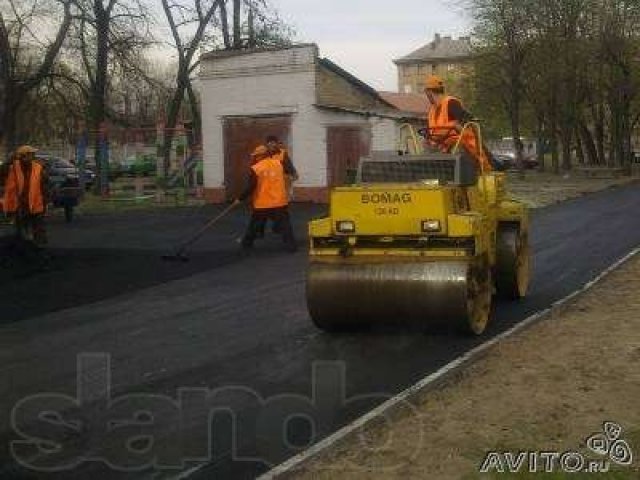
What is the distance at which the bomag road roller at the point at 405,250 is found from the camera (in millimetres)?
7879

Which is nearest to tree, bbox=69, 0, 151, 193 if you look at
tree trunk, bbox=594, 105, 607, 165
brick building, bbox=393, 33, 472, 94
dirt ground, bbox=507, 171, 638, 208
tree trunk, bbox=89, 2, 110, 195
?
tree trunk, bbox=89, 2, 110, 195

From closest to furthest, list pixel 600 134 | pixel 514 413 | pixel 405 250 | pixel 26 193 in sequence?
pixel 514 413, pixel 405 250, pixel 26 193, pixel 600 134

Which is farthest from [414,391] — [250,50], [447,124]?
[250,50]

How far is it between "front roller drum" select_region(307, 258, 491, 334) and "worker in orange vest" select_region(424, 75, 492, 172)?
1.53 metres

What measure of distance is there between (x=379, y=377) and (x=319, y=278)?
154 cm

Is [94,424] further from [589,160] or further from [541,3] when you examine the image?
[589,160]

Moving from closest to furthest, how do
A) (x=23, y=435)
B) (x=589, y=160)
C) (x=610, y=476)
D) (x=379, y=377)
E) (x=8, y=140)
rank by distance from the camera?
(x=610, y=476)
(x=23, y=435)
(x=379, y=377)
(x=8, y=140)
(x=589, y=160)

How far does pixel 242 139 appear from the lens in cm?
2575

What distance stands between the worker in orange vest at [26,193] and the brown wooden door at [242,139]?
12.0 meters

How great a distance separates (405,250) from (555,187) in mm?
26301

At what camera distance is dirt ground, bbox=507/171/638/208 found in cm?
2717

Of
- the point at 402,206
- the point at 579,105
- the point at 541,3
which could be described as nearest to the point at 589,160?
the point at 579,105

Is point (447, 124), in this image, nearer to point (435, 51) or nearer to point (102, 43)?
point (102, 43)

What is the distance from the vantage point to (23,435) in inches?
223
